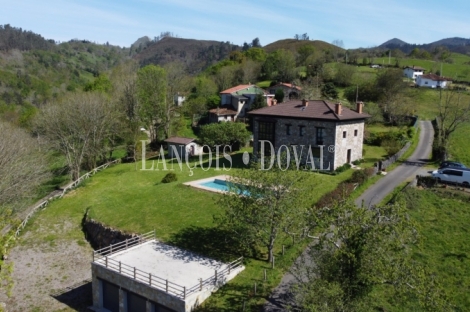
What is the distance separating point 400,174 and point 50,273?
95.7 feet

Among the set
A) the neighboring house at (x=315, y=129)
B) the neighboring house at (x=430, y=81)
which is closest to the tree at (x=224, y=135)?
the neighboring house at (x=315, y=129)

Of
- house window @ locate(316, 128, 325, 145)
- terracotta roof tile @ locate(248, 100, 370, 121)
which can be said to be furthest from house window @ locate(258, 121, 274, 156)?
house window @ locate(316, 128, 325, 145)

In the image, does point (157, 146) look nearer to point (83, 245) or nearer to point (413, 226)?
point (83, 245)

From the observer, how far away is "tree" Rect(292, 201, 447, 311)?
43.4 feet

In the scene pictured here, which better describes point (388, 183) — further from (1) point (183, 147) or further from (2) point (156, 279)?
(1) point (183, 147)

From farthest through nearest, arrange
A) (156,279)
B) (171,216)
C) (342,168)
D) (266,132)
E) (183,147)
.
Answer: (183,147), (266,132), (342,168), (171,216), (156,279)

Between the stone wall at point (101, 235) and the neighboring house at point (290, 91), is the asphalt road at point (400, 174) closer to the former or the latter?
Result: the stone wall at point (101, 235)

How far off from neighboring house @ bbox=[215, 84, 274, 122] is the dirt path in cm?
3717

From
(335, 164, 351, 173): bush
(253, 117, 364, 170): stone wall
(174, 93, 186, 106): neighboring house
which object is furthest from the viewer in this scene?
(174, 93, 186, 106): neighboring house

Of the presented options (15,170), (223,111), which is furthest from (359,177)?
(223,111)

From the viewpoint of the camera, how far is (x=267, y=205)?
21297 millimetres

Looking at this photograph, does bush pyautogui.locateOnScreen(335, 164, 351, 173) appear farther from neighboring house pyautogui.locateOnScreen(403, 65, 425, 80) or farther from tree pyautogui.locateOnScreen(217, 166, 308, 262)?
neighboring house pyautogui.locateOnScreen(403, 65, 425, 80)

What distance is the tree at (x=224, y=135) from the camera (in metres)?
49.7

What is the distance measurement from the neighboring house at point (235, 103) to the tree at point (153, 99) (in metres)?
10.0
